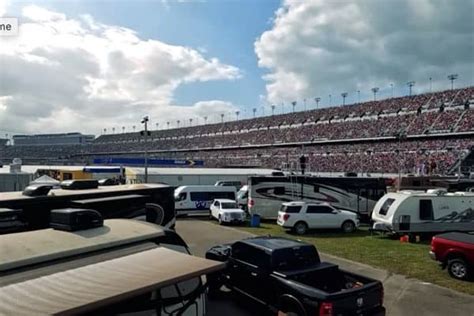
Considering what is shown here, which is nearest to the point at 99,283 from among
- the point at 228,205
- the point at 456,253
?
the point at 456,253

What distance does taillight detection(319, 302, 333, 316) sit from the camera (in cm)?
762

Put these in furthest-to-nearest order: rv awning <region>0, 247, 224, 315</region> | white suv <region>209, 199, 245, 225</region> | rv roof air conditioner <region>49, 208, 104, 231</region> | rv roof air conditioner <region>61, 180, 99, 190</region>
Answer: white suv <region>209, 199, 245, 225</region>
rv roof air conditioner <region>61, 180, 99, 190</region>
rv roof air conditioner <region>49, 208, 104, 231</region>
rv awning <region>0, 247, 224, 315</region>

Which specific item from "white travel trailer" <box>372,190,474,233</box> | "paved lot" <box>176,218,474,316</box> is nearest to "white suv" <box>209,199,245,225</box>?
"white travel trailer" <box>372,190,474,233</box>

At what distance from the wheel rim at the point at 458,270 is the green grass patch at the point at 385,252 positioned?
22 centimetres

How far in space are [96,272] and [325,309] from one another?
15.8ft

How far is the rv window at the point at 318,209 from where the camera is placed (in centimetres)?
2357

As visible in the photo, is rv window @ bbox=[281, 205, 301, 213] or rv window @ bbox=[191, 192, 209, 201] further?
rv window @ bbox=[191, 192, 209, 201]

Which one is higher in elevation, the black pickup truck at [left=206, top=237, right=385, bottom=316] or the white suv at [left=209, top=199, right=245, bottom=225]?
the black pickup truck at [left=206, top=237, right=385, bottom=316]

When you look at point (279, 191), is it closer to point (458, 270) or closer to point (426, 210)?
point (426, 210)

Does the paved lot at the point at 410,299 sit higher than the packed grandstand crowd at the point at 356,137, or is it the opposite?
the packed grandstand crowd at the point at 356,137

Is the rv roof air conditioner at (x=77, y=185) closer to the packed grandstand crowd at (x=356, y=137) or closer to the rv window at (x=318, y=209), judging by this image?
the rv window at (x=318, y=209)

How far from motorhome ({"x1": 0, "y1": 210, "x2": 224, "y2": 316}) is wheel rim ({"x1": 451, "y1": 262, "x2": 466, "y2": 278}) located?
33.6 feet

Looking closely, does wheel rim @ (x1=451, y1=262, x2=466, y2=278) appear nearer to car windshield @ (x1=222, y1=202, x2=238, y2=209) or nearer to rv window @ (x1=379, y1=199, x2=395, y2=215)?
rv window @ (x1=379, y1=199, x2=395, y2=215)

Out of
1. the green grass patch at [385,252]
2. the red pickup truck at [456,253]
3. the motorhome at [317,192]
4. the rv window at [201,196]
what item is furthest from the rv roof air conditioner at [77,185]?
the rv window at [201,196]
